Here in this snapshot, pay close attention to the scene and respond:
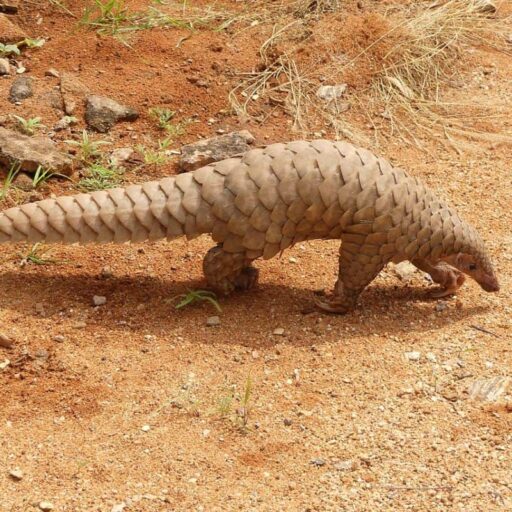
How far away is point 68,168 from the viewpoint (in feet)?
20.3

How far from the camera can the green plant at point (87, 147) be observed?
6.41 meters

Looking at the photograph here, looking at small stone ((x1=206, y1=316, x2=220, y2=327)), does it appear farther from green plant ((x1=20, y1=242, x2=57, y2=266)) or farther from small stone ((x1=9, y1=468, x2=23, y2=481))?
small stone ((x1=9, y1=468, x2=23, y2=481))

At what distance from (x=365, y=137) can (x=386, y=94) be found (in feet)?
2.23

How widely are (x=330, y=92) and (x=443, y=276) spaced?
2.72m

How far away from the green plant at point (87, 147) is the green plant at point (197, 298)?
1.60 metres

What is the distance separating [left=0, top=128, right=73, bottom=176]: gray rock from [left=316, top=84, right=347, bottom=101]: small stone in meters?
2.50

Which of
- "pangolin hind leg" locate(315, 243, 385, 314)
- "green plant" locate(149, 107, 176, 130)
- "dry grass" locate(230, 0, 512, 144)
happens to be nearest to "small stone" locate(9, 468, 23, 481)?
"pangolin hind leg" locate(315, 243, 385, 314)

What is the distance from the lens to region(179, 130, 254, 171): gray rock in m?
6.41

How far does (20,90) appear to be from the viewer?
273 inches

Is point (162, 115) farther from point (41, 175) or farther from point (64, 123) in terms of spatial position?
point (41, 175)

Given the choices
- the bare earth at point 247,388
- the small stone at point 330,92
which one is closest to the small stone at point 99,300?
the bare earth at point 247,388

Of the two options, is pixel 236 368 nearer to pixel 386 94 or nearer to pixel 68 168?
pixel 68 168

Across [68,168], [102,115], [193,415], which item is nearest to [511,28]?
[102,115]

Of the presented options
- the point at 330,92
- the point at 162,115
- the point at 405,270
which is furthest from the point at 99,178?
the point at 330,92
